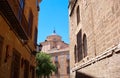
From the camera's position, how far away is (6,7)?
566 cm

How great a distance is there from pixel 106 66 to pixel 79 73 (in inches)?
207

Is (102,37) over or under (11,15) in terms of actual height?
under

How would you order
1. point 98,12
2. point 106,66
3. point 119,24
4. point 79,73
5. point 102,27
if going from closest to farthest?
point 119,24 → point 106,66 → point 102,27 → point 98,12 → point 79,73

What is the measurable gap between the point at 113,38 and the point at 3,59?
3777 millimetres

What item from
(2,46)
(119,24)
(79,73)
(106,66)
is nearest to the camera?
(2,46)

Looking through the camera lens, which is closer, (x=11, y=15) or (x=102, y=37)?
(x=11, y=15)

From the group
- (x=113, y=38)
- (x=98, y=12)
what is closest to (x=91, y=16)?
(x=98, y=12)

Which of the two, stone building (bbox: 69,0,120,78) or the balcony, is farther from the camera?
stone building (bbox: 69,0,120,78)

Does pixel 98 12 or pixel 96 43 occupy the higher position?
pixel 98 12

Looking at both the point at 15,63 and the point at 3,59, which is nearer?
the point at 3,59

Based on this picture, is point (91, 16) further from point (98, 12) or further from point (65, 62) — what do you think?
point (65, 62)

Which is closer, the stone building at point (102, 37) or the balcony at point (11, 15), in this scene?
the balcony at point (11, 15)

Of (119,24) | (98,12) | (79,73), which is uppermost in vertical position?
(98,12)

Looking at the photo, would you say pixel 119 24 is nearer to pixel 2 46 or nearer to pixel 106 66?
pixel 106 66
